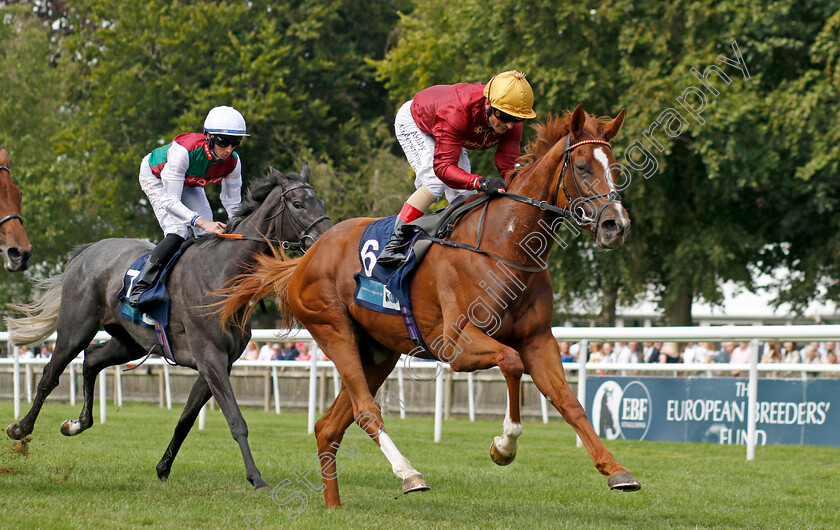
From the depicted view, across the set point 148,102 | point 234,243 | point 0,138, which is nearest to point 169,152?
point 234,243

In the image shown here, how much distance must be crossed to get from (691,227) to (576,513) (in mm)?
14943

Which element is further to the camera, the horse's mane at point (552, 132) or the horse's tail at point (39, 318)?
the horse's tail at point (39, 318)

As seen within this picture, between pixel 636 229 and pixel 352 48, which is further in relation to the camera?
pixel 352 48

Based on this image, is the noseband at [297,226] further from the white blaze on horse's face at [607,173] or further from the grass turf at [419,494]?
the white blaze on horse's face at [607,173]

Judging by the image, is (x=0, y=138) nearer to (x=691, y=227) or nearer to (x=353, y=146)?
(x=353, y=146)

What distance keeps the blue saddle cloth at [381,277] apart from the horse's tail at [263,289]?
2.38 feet

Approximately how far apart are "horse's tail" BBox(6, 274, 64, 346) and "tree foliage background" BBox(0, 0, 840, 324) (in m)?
7.84

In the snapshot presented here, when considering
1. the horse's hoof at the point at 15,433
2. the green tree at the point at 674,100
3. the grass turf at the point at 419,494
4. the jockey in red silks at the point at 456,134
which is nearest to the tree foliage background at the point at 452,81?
the green tree at the point at 674,100

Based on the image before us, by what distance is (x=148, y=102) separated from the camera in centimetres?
2506

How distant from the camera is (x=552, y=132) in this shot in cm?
527

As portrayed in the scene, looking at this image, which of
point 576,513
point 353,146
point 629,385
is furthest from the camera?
point 353,146

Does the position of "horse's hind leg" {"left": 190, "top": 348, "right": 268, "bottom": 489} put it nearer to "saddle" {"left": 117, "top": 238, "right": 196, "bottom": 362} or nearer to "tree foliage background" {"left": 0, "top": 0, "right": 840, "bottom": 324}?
Answer: "saddle" {"left": 117, "top": 238, "right": 196, "bottom": 362}

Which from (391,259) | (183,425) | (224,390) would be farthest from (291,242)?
(391,259)

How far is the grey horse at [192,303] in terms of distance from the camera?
6.57 metres
